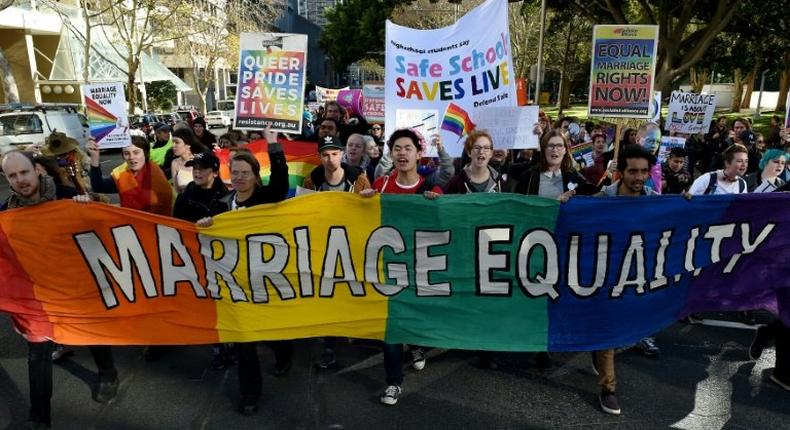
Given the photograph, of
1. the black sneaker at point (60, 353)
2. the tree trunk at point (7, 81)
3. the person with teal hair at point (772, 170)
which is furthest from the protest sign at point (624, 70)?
the tree trunk at point (7, 81)

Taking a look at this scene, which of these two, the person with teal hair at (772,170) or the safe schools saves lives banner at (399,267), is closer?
the safe schools saves lives banner at (399,267)

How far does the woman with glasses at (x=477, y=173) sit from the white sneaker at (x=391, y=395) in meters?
1.47

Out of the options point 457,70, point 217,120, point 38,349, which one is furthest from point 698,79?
point 38,349

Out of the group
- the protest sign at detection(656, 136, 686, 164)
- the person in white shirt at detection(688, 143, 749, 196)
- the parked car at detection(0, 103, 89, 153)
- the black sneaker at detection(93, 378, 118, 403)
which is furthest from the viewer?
the parked car at detection(0, 103, 89, 153)

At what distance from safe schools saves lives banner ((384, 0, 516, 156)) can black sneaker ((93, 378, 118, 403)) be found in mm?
3281

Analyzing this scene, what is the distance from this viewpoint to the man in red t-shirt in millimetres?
3922

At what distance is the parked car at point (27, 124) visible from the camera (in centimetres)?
1593

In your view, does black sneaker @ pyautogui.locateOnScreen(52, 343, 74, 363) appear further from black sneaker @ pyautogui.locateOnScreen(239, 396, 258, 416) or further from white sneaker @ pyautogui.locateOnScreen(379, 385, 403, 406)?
white sneaker @ pyautogui.locateOnScreen(379, 385, 403, 406)

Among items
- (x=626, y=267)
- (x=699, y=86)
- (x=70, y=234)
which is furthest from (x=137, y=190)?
(x=699, y=86)

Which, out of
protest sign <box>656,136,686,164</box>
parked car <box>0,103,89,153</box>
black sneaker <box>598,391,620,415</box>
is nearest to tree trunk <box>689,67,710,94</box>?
protest sign <box>656,136,686,164</box>

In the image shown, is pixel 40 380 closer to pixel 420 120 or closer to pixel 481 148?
pixel 481 148

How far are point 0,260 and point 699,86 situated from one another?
49439 millimetres

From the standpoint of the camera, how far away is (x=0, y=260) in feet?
12.7

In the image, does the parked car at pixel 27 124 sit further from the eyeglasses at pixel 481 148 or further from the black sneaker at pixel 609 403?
the black sneaker at pixel 609 403
